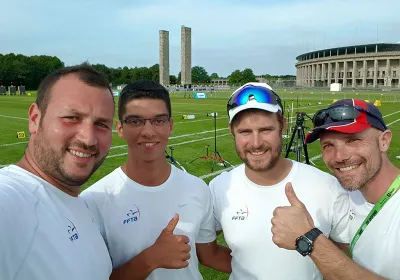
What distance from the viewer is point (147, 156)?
274 cm

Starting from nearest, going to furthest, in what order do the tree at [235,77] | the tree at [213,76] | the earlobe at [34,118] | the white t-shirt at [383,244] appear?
the earlobe at [34,118] → the white t-shirt at [383,244] → the tree at [235,77] → the tree at [213,76]

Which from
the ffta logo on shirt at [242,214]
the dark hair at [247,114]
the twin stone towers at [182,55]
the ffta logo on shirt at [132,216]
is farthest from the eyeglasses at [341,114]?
the twin stone towers at [182,55]

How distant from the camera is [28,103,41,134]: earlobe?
200 centimetres

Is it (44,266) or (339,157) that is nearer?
(44,266)

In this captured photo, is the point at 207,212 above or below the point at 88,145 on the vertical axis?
below

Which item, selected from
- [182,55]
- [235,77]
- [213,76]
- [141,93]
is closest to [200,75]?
[213,76]

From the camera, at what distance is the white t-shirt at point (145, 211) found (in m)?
2.53

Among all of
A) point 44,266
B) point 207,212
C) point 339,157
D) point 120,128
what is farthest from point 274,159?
point 44,266

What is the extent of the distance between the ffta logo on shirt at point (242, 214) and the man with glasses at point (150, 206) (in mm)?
264

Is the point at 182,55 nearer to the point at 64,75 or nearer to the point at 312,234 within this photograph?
the point at 64,75

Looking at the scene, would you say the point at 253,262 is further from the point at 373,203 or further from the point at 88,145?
the point at 88,145

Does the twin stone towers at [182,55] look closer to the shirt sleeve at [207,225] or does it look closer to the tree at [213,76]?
the tree at [213,76]

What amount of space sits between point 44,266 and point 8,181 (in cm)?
51

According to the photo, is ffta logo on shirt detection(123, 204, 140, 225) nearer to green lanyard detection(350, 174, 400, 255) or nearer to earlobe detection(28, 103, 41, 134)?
earlobe detection(28, 103, 41, 134)
